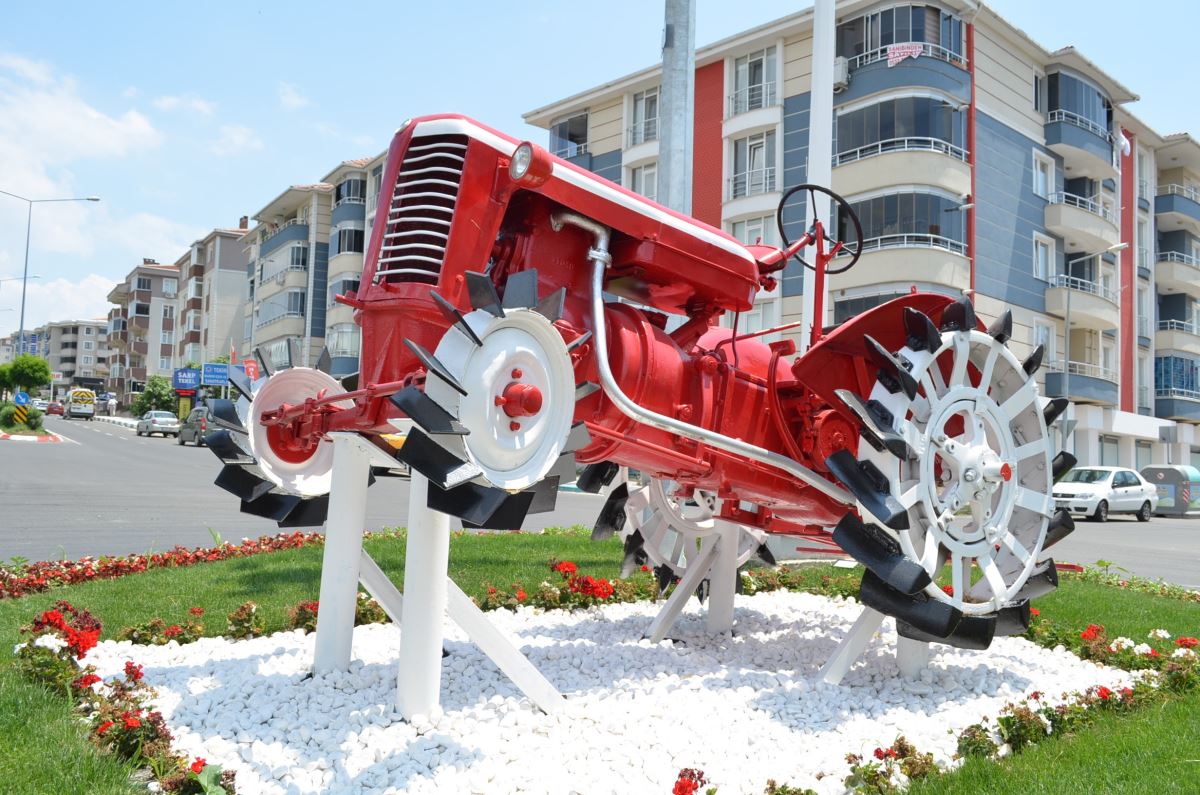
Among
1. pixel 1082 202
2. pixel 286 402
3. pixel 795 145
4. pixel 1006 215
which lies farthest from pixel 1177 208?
pixel 286 402

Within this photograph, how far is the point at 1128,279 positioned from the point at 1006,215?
36.3 feet

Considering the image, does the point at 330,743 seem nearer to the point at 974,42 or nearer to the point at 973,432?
the point at 973,432

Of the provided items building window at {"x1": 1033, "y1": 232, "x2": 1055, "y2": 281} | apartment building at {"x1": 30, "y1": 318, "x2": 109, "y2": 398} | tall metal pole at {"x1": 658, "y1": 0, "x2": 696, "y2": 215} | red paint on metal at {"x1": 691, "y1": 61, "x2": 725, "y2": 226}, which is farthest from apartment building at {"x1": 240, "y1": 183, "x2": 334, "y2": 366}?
apartment building at {"x1": 30, "y1": 318, "x2": 109, "y2": 398}

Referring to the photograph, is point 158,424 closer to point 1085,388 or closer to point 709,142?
point 709,142

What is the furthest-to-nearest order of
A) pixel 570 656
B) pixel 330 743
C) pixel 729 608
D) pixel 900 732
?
pixel 729 608 → pixel 570 656 → pixel 900 732 → pixel 330 743

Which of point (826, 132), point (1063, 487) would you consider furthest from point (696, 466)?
point (1063, 487)

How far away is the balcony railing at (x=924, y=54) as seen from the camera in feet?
84.9

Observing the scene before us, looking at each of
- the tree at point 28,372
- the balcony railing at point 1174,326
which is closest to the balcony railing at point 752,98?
the balcony railing at point 1174,326

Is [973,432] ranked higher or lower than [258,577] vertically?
higher

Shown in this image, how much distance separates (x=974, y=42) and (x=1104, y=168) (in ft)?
27.6

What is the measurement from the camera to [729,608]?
6684mm

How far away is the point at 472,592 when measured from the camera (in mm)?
7773

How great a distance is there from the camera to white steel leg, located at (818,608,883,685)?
17.7ft

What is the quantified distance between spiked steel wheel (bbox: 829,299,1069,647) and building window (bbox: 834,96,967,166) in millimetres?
21807
